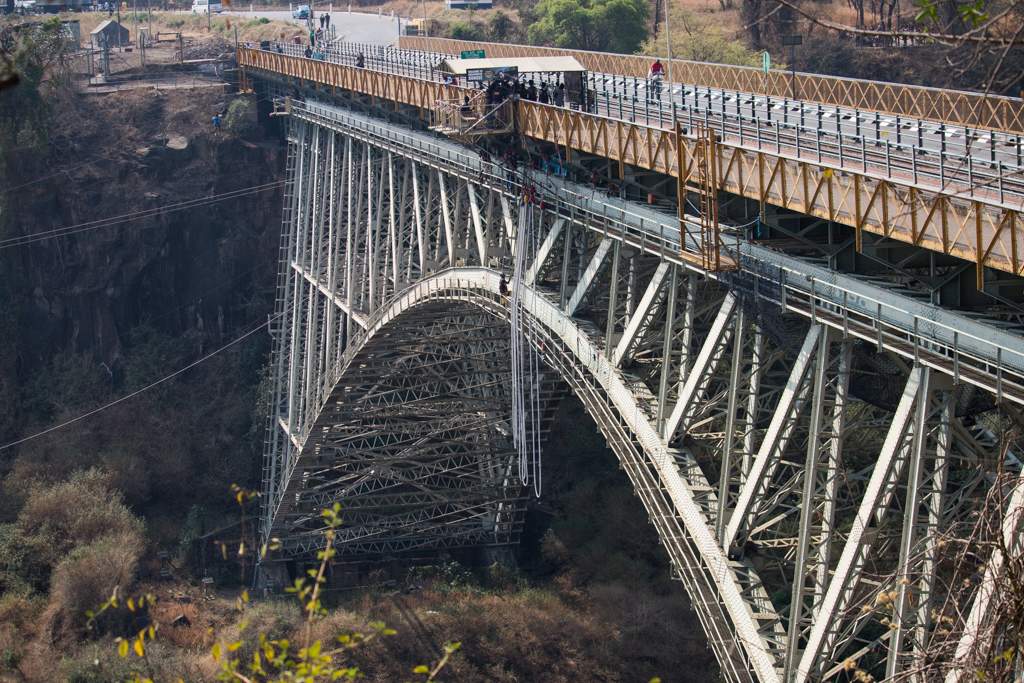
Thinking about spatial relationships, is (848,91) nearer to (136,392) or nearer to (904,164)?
(904,164)

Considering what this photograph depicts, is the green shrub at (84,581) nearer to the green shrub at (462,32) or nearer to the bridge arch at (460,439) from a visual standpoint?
the bridge arch at (460,439)

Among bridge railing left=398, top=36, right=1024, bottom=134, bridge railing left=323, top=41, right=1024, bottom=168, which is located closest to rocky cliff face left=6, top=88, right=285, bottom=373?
bridge railing left=398, top=36, right=1024, bottom=134

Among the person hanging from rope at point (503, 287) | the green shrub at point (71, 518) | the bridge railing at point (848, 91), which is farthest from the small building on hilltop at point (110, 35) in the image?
the person hanging from rope at point (503, 287)

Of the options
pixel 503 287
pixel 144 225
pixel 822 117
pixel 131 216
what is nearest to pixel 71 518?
pixel 144 225

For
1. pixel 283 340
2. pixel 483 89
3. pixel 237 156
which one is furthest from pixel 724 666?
pixel 237 156

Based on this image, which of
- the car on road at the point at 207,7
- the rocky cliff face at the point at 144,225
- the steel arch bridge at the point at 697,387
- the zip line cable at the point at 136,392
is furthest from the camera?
the car on road at the point at 207,7
